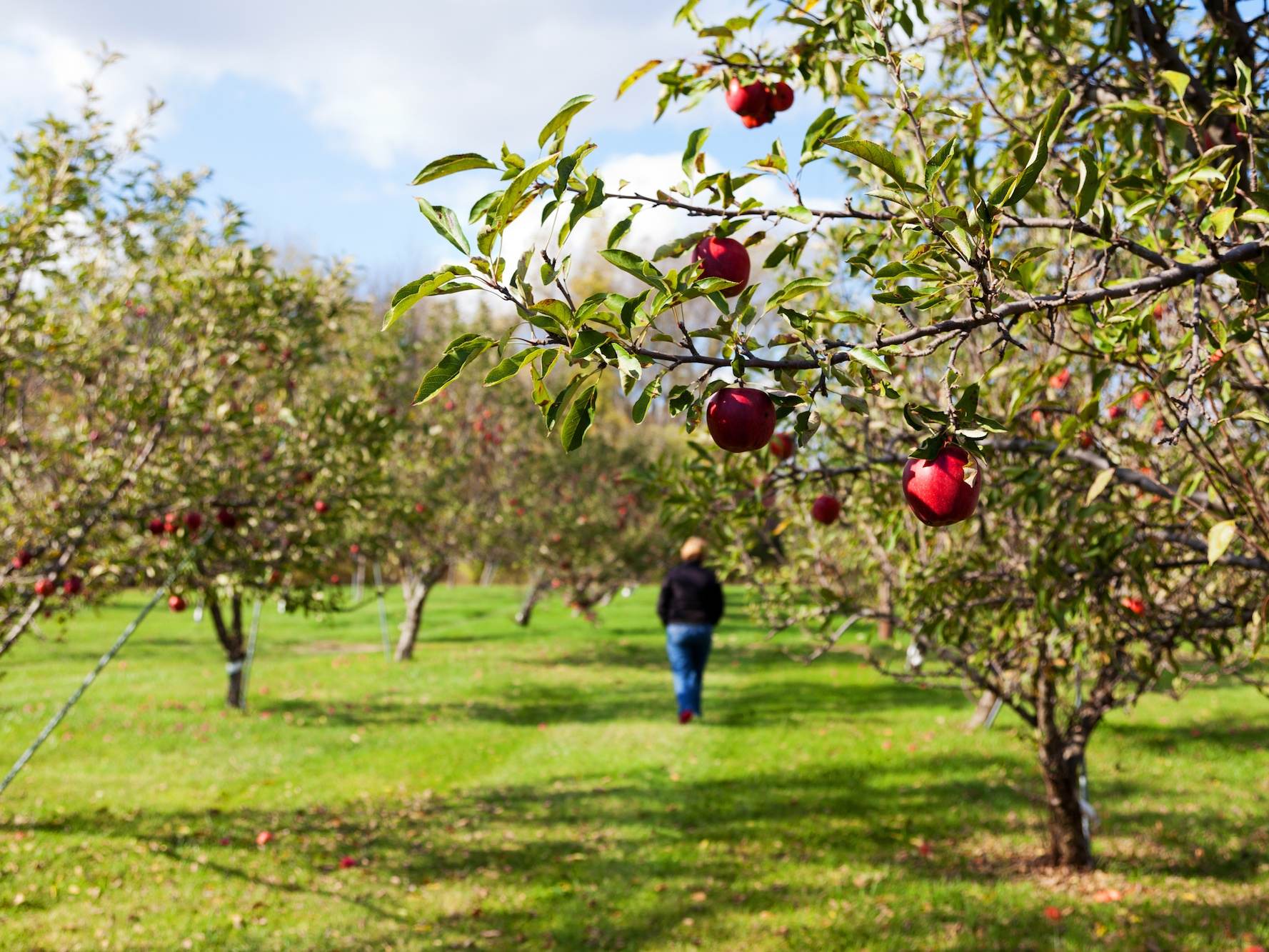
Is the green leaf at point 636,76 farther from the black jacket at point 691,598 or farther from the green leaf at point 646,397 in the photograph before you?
the black jacket at point 691,598

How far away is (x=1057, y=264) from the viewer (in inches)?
242

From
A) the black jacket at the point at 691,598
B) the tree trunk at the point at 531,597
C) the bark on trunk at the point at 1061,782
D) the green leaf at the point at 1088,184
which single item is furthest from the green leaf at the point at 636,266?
the tree trunk at the point at 531,597

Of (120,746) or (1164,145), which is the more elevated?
(1164,145)

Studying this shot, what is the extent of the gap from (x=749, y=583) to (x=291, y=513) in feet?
10.6

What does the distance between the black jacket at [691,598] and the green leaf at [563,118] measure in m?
8.41

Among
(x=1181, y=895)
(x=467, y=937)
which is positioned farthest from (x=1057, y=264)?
(x=467, y=937)

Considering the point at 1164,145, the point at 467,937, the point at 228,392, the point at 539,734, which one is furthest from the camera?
the point at 539,734

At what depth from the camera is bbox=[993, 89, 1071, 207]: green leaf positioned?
5.19ft

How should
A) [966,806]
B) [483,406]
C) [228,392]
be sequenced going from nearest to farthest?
[228,392]
[966,806]
[483,406]

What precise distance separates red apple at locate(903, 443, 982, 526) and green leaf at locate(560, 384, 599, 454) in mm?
638

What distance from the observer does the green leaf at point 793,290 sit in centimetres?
167

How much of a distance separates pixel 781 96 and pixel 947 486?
6.18 feet

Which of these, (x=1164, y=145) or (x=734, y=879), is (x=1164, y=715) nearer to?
(x=734, y=879)

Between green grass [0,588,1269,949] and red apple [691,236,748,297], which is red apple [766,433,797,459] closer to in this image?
red apple [691,236,748,297]
